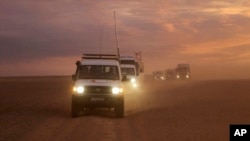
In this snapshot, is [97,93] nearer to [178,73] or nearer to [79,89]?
[79,89]

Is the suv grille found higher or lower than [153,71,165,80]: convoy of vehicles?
lower

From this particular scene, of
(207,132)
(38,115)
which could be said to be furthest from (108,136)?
(38,115)

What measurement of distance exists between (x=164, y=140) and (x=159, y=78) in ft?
292

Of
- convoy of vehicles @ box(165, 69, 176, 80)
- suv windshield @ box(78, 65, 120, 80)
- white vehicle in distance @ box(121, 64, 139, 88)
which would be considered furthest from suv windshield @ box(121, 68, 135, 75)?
convoy of vehicles @ box(165, 69, 176, 80)

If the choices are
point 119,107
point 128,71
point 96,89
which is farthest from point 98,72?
point 128,71

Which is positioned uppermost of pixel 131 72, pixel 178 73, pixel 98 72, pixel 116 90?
pixel 178 73

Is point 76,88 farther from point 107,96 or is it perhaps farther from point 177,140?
point 177,140

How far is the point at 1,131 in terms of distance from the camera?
1747cm

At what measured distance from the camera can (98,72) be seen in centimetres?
2158

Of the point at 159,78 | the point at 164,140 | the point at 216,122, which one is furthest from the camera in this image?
the point at 159,78

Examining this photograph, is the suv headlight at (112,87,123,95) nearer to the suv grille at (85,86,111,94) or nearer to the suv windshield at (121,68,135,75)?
the suv grille at (85,86,111,94)

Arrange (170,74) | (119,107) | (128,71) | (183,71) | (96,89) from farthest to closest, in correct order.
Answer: (170,74), (183,71), (128,71), (119,107), (96,89)

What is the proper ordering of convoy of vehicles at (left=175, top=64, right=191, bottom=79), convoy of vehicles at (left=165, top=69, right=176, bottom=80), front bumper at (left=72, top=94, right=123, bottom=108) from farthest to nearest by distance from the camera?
convoy of vehicles at (left=165, top=69, right=176, bottom=80)
convoy of vehicles at (left=175, top=64, right=191, bottom=79)
front bumper at (left=72, top=94, right=123, bottom=108)

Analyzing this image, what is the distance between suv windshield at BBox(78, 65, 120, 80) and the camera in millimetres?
21359
